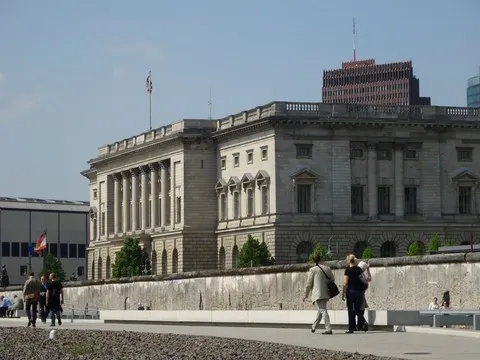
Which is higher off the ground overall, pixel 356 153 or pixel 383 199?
pixel 356 153

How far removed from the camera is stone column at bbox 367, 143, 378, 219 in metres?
138

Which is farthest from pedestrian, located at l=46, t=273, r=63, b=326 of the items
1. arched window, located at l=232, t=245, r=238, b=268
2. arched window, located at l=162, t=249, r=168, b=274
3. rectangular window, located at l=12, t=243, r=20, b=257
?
rectangular window, located at l=12, t=243, r=20, b=257

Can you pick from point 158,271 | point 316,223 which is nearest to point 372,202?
point 316,223

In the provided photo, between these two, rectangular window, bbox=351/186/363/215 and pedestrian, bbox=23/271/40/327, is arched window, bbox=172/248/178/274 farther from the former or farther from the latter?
pedestrian, bbox=23/271/40/327

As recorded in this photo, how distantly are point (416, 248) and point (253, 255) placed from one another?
13249 mm

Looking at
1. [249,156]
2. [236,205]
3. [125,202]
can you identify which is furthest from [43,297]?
[125,202]

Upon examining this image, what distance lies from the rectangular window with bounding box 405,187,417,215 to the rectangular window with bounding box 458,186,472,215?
13.2 ft

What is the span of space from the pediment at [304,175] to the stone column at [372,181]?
4.98 meters

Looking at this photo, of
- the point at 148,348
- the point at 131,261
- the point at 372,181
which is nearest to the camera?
the point at 148,348

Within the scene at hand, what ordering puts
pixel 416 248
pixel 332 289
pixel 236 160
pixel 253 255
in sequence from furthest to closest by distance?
pixel 236 160 < pixel 253 255 < pixel 416 248 < pixel 332 289

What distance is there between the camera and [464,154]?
141250 mm

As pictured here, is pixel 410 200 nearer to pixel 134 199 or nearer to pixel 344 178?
pixel 344 178

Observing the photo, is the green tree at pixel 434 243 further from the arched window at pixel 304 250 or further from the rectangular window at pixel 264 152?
the rectangular window at pixel 264 152

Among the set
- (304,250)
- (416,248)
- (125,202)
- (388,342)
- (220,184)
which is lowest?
(388,342)
